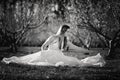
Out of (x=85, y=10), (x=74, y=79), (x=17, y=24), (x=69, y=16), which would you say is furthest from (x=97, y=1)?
(x=74, y=79)

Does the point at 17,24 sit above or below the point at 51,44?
below

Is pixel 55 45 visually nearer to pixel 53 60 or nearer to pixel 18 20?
pixel 53 60

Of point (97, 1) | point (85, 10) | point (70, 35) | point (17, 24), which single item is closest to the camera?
point (85, 10)

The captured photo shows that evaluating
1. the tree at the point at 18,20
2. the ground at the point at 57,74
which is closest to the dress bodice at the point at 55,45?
the ground at the point at 57,74

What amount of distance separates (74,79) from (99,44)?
14661 mm

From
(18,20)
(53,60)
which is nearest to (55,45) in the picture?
(53,60)

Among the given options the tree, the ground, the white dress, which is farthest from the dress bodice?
the tree

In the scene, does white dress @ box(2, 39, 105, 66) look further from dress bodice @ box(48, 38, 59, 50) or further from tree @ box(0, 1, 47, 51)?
tree @ box(0, 1, 47, 51)

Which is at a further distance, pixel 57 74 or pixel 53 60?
pixel 53 60

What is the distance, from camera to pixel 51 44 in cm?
673

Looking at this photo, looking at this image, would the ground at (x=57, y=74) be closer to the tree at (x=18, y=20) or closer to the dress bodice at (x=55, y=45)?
the dress bodice at (x=55, y=45)

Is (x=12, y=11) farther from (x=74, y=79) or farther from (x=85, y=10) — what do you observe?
(x=74, y=79)

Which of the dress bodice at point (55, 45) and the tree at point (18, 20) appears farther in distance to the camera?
the tree at point (18, 20)

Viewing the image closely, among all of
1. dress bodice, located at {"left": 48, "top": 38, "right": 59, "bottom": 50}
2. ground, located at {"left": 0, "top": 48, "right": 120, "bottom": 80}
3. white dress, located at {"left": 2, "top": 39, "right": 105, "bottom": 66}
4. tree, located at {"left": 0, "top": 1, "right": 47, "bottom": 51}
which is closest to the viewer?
ground, located at {"left": 0, "top": 48, "right": 120, "bottom": 80}
